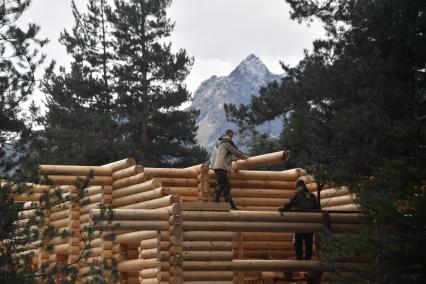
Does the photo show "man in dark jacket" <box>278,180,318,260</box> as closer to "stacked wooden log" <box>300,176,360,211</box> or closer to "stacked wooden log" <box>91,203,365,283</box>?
"stacked wooden log" <box>91,203,365,283</box>

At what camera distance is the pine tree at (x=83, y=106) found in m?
42.5

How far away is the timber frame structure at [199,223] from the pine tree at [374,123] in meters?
1.30

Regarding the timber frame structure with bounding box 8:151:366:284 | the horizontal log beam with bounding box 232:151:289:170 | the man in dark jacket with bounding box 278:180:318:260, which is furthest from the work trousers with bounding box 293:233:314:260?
the horizontal log beam with bounding box 232:151:289:170

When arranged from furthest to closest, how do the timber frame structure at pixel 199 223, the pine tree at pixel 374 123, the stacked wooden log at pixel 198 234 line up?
1. the timber frame structure at pixel 199 223
2. the stacked wooden log at pixel 198 234
3. the pine tree at pixel 374 123

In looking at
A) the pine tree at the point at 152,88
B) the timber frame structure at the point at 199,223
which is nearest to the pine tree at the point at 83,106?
the pine tree at the point at 152,88

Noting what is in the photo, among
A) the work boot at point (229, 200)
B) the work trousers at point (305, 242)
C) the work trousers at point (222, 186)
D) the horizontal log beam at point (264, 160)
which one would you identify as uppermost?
the horizontal log beam at point (264, 160)

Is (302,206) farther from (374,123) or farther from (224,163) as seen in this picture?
(374,123)

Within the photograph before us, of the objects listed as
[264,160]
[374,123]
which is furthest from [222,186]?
[374,123]

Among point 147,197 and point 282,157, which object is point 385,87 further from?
point 147,197

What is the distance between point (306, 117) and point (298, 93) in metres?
2.49

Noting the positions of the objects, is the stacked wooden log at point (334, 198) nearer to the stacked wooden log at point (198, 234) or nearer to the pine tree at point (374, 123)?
the pine tree at point (374, 123)

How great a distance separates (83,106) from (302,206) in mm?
25653

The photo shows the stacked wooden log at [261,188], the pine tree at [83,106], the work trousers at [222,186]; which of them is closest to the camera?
the work trousers at [222,186]

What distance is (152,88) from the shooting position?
4688 centimetres
